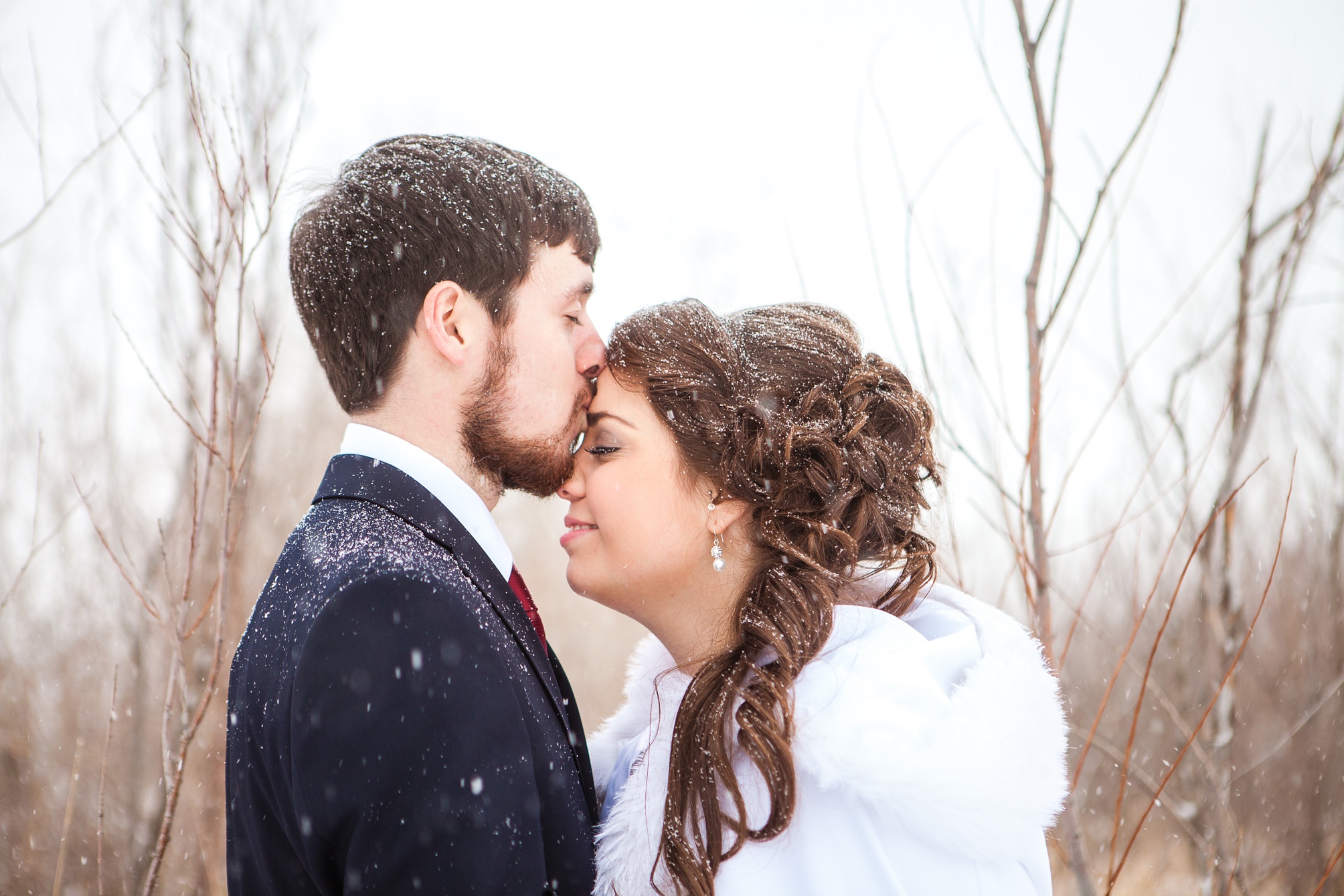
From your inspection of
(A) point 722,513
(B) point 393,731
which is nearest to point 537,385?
(A) point 722,513

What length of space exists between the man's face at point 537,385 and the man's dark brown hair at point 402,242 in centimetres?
5

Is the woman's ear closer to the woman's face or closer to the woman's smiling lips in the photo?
the woman's face

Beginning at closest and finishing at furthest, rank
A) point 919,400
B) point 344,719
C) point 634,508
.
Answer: point 344,719 → point 634,508 → point 919,400

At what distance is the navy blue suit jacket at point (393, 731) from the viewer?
1371mm

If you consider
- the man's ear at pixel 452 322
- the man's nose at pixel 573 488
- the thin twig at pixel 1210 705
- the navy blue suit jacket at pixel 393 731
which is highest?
the man's ear at pixel 452 322

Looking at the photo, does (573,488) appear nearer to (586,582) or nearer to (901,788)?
(586,582)

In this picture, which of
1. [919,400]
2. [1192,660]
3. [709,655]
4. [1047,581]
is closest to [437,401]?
[709,655]

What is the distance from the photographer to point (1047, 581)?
6.76 feet

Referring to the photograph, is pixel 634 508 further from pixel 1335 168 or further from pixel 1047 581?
pixel 1335 168

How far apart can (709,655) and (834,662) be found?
0.52 metres

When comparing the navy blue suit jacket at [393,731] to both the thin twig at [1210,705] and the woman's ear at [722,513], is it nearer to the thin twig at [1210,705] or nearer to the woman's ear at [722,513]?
the woman's ear at [722,513]

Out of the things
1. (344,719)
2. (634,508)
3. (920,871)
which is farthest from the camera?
(634,508)

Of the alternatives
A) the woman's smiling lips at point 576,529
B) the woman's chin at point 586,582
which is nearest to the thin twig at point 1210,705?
the woman's chin at point 586,582

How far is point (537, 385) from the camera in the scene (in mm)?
2053
